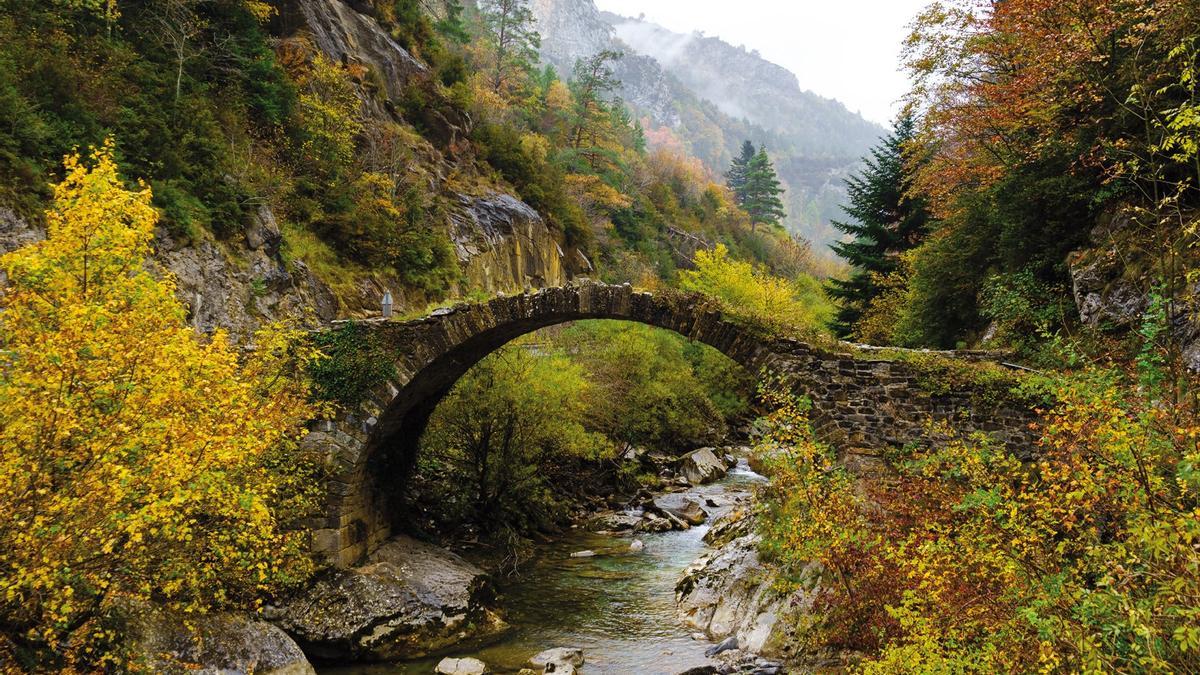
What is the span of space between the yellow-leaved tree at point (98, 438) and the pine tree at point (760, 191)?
5583 cm

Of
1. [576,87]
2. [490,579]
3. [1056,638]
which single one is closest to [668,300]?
[490,579]

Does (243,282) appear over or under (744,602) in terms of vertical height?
over

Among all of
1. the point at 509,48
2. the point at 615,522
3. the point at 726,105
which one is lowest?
the point at 615,522

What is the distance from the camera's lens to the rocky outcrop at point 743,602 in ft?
25.7

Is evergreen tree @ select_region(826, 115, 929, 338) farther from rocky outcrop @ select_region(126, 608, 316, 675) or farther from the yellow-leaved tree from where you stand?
the yellow-leaved tree

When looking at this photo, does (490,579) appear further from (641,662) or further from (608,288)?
(608,288)

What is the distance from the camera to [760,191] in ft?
192

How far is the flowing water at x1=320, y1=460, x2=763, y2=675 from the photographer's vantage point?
27.9 feet

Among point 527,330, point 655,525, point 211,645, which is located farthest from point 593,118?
point 211,645

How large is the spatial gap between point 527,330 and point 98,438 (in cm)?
707

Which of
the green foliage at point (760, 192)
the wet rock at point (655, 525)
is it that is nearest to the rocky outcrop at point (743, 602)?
the wet rock at point (655, 525)

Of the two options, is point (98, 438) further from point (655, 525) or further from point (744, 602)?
point (655, 525)

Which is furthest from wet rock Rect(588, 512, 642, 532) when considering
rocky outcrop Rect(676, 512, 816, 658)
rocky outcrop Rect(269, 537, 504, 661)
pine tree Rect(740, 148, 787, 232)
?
pine tree Rect(740, 148, 787, 232)

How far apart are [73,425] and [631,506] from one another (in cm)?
1449
